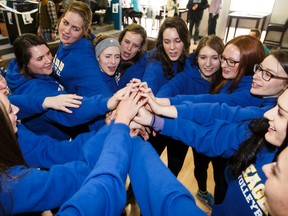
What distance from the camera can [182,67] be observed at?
2018 millimetres

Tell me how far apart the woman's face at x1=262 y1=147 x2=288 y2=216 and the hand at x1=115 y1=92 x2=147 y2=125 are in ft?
2.26

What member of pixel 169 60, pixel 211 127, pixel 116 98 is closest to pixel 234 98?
pixel 211 127

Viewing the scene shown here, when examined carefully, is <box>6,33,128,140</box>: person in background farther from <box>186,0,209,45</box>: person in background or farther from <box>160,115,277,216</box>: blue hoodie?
<box>186,0,209,45</box>: person in background

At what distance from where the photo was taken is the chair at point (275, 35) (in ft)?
22.4

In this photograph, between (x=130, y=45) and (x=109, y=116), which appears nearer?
(x=109, y=116)

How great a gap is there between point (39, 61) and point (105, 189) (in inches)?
48.4

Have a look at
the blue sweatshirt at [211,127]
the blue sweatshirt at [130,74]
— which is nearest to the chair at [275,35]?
the blue sweatshirt at [130,74]

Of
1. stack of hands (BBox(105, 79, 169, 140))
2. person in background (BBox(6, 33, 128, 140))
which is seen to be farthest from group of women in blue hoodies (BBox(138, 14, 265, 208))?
person in background (BBox(6, 33, 128, 140))

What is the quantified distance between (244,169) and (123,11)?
801 centimetres

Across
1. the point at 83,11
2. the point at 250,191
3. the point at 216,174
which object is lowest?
the point at 216,174

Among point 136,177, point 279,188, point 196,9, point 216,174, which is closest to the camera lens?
point 279,188

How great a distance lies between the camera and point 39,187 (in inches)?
30.3

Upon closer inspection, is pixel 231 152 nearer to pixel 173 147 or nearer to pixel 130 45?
pixel 173 147

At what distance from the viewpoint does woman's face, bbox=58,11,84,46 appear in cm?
188
